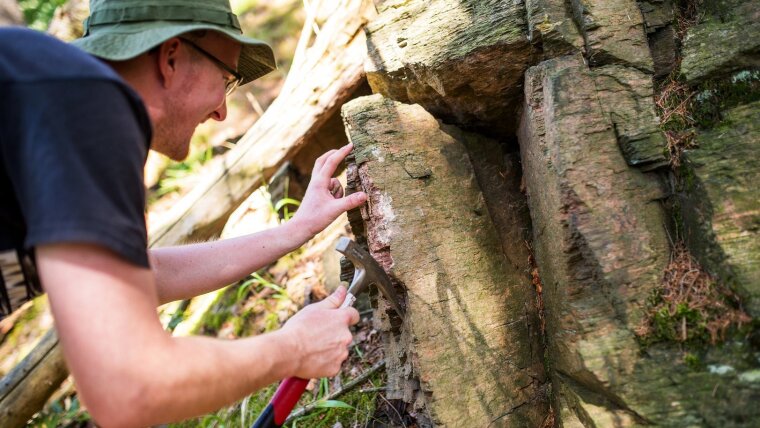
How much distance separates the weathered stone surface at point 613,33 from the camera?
290 centimetres

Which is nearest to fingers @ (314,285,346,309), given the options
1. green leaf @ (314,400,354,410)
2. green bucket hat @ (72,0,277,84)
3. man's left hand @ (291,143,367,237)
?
man's left hand @ (291,143,367,237)

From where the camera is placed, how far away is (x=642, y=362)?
2.30m

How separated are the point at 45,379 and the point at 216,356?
132 inches

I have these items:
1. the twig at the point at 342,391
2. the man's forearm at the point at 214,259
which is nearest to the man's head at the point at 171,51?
the man's forearm at the point at 214,259

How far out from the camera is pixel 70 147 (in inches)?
57.7

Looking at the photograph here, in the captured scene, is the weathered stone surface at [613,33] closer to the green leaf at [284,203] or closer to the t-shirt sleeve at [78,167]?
the t-shirt sleeve at [78,167]

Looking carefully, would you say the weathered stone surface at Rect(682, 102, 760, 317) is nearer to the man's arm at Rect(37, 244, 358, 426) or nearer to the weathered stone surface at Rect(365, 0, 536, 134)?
the weathered stone surface at Rect(365, 0, 536, 134)

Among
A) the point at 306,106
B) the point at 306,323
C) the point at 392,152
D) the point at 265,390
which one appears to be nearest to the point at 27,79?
the point at 306,323

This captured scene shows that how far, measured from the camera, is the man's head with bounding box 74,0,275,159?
2004 millimetres

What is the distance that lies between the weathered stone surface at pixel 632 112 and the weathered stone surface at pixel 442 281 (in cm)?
86

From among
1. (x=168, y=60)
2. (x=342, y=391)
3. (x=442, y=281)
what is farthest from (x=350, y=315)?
(x=342, y=391)

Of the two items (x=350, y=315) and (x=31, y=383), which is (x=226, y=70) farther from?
(x=31, y=383)

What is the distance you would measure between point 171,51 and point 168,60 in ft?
0.12

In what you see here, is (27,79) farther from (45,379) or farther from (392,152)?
(45,379)
